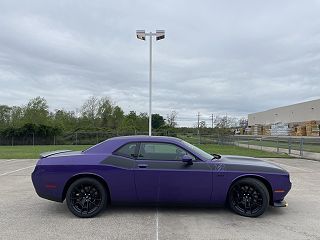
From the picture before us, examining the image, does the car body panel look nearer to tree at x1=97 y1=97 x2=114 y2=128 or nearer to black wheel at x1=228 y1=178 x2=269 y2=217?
black wheel at x1=228 y1=178 x2=269 y2=217

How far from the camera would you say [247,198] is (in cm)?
581

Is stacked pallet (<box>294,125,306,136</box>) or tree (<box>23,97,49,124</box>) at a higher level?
tree (<box>23,97,49,124</box>)

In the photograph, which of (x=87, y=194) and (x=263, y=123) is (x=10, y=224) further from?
(x=263, y=123)

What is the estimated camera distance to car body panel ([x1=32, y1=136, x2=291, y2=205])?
5676 millimetres

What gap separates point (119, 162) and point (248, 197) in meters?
2.47

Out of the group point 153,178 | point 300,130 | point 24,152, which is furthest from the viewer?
point 300,130

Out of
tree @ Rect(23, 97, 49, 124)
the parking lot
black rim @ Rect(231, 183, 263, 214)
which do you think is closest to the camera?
the parking lot

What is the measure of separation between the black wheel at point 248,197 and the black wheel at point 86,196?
238 centimetres

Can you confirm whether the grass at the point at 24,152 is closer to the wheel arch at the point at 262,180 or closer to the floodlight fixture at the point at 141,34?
the floodlight fixture at the point at 141,34

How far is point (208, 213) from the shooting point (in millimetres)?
5914

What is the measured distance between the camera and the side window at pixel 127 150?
589 centimetres

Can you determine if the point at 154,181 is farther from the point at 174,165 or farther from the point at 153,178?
the point at 174,165

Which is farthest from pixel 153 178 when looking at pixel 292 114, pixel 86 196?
pixel 292 114

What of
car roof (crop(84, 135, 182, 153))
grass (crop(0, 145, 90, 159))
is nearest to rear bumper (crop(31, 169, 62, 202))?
car roof (crop(84, 135, 182, 153))
